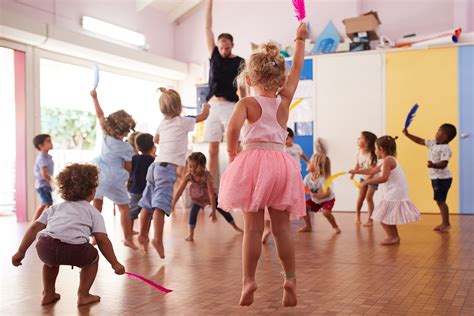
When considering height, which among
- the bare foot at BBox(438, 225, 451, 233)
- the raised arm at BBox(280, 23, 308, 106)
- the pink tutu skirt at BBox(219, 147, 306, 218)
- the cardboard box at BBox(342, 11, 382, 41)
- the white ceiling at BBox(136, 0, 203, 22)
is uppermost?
the white ceiling at BBox(136, 0, 203, 22)

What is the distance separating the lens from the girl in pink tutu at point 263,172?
9.21 feet

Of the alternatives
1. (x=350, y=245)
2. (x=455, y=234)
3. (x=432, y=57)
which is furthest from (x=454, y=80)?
(x=350, y=245)

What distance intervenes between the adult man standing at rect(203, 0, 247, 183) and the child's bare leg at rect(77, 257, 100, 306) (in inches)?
106

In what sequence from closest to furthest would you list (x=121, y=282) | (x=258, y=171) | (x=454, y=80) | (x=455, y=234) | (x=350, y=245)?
1. (x=258, y=171)
2. (x=121, y=282)
3. (x=350, y=245)
4. (x=455, y=234)
5. (x=454, y=80)

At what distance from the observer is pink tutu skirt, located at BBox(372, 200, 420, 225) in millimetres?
5180

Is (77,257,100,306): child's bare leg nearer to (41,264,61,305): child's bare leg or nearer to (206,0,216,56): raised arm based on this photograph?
(41,264,61,305): child's bare leg

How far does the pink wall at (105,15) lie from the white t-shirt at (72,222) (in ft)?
15.0

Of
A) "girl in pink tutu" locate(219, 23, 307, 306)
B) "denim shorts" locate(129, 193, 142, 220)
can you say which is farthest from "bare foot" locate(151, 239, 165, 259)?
"girl in pink tutu" locate(219, 23, 307, 306)

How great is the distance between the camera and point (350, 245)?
507cm

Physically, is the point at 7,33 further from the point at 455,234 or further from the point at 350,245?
the point at 455,234

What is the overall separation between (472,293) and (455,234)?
9.14 ft

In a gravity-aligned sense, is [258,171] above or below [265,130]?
below

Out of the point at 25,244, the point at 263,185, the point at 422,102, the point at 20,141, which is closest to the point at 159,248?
the point at 25,244

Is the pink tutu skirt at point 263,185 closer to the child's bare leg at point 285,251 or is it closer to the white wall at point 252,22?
the child's bare leg at point 285,251
